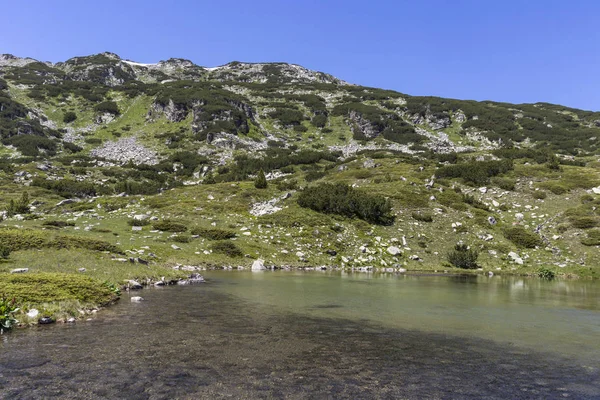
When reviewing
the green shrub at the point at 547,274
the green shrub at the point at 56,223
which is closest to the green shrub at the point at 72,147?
the green shrub at the point at 56,223

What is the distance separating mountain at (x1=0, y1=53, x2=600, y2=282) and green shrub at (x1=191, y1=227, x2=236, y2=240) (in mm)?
212

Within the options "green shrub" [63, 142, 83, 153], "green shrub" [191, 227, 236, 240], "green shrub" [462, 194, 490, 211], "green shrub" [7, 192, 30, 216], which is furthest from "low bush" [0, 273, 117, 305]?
"green shrub" [63, 142, 83, 153]

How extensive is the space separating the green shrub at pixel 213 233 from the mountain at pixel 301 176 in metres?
0.21

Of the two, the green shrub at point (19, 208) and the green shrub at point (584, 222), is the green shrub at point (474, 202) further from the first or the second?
the green shrub at point (19, 208)

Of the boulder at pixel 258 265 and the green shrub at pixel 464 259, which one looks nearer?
the boulder at pixel 258 265

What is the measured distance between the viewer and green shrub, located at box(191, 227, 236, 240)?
40.2m

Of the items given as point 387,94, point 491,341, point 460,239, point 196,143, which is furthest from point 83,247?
point 387,94

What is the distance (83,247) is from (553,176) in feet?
210

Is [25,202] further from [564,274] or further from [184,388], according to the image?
[564,274]

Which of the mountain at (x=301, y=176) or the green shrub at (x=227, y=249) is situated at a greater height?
the mountain at (x=301, y=176)

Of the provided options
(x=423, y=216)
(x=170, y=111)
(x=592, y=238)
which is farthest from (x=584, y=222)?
(x=170, y=111)

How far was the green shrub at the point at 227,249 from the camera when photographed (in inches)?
1446

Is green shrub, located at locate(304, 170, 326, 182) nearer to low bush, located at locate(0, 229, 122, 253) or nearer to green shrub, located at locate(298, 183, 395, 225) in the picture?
green shrub, located at locate(298, 183, 395, 225)

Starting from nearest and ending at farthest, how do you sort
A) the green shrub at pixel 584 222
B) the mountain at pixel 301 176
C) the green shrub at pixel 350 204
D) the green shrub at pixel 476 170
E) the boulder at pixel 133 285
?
the boulder at pixel 133 285 < the mountain at pixel 301 176 < the green shrub at pixel 584 222 < the green shrub at pixel 350 204 < the green shrub at pixel 476 170
